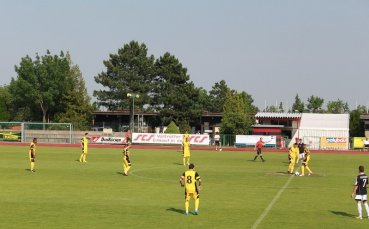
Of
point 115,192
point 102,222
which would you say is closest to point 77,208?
point 102,222

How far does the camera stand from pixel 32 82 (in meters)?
102

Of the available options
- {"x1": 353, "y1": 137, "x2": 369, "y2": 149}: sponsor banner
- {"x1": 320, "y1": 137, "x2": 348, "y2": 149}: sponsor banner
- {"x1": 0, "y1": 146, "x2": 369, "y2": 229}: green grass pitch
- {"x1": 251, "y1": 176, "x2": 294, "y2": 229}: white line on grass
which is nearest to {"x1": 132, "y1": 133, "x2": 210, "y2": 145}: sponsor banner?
{"x1": 320, "y1": 137, "x2": 348, "y2": 149}: sponsor banner

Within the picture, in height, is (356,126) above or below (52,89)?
below

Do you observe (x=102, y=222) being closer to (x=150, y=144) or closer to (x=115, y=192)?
(x=115, y=192)

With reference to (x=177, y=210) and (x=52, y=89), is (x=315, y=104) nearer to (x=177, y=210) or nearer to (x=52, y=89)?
(x=52, y=89)

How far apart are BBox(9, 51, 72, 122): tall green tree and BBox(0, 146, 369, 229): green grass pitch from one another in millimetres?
68494

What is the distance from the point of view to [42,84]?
334 ft

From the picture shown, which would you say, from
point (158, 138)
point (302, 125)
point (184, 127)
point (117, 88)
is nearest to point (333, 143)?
point (302, 125)

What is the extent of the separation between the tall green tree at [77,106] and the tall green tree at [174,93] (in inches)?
477

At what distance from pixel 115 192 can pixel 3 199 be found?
4595 mm

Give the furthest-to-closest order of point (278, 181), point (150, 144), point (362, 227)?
point (150, 144), point (278, 181), point (362, 227)

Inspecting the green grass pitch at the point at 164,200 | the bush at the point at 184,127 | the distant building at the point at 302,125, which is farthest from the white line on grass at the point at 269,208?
the bush at the point at 184,127

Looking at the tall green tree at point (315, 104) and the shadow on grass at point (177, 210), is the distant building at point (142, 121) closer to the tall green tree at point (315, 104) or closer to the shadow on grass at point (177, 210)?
the tall green tree at point (315, 104)

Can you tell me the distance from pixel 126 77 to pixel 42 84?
16524mm
